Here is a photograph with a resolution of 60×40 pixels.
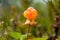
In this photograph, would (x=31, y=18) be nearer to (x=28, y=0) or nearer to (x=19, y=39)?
(x=19, y=39)

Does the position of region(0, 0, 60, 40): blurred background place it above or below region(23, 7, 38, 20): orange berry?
above

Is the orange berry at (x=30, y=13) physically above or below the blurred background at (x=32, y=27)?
below

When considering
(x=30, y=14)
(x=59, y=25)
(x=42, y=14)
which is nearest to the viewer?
(x=30, y=14)

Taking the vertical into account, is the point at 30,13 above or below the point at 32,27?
below

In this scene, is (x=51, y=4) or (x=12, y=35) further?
(x=51, y=4)

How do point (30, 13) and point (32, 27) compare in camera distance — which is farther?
point (32, 27)

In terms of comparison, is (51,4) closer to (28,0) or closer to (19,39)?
(28,0)

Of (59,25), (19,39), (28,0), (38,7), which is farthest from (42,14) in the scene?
(19,39)

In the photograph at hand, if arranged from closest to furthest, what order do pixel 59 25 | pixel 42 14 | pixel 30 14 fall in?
pixel 30 14
pixel 59 25
pixel 42 14

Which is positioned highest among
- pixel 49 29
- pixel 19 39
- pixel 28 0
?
pixel 28 0

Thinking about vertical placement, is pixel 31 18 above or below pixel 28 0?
below
